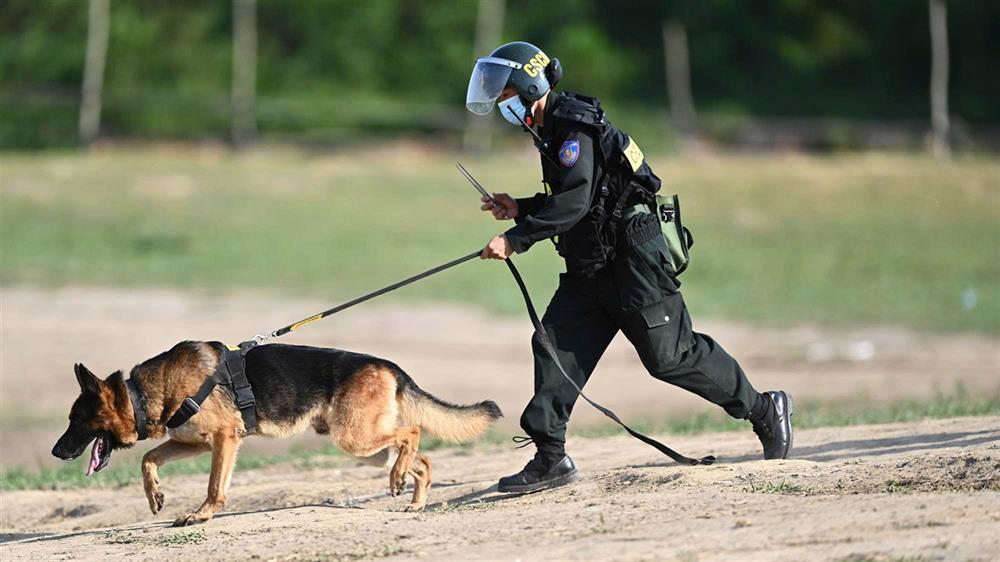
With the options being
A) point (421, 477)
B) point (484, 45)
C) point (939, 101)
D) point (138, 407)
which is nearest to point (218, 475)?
point (138, 407)

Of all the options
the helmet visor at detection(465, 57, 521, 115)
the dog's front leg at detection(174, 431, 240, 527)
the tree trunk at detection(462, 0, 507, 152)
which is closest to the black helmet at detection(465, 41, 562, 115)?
the helmet visor at detection(465, 57, 521, 115)

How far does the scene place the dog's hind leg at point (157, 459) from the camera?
22.5ft

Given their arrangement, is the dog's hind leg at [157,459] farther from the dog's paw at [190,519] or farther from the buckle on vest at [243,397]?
the buckle on vest at [243,397]

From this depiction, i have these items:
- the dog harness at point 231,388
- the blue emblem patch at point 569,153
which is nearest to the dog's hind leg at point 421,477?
the dog harness at point 231,388

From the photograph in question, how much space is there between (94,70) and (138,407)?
20.6m

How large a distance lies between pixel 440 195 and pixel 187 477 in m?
14.8

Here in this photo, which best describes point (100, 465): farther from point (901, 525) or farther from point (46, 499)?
point (901, 525)

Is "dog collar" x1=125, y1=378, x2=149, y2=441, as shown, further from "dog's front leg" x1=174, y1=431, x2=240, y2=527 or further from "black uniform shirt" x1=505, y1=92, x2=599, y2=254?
"black uniform shirt" x1=505, y1=92, x2=599, y2=254

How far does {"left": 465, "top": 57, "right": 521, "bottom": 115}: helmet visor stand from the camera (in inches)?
256

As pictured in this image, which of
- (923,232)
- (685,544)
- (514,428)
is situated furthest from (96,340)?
(923,232)

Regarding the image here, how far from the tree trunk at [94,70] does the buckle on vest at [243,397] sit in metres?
19.7

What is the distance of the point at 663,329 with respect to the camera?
655cm

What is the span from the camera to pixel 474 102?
21.6 ft

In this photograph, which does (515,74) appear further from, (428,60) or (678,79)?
(428,60)
